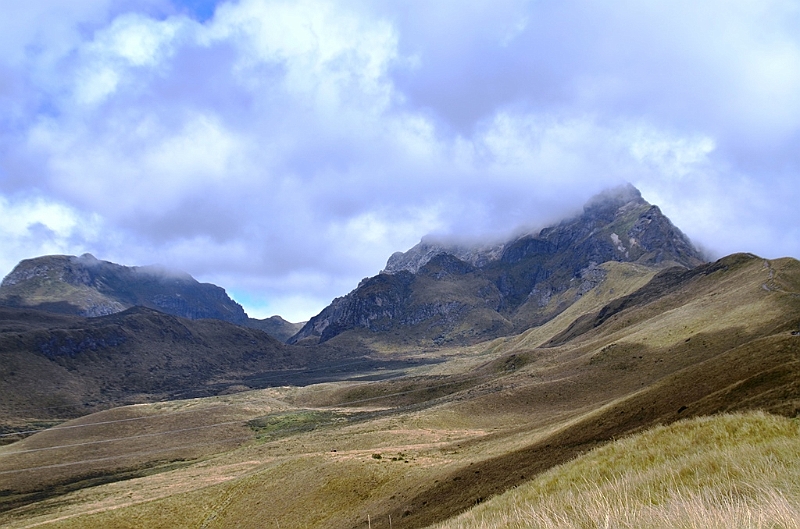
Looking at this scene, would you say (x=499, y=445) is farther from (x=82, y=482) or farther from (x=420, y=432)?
(x=82, y=482)

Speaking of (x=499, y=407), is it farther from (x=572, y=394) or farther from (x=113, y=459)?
(x=113, y=459)

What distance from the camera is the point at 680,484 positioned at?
1484 centimetres

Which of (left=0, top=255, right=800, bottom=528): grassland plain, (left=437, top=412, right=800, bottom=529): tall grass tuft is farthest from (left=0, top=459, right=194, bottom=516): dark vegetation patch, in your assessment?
(left=437, top=412, right=800, bottom=529): tall grass tuft

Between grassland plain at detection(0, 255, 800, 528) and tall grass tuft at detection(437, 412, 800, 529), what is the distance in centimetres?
53

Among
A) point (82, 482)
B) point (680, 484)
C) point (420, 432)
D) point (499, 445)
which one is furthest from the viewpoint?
point (82, 482)

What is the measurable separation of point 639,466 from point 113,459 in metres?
114

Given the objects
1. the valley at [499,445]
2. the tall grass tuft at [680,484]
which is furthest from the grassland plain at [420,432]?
the tall grass tuft at [680,484]

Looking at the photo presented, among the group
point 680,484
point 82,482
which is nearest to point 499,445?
point 680,484

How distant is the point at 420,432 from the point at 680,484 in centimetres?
6595

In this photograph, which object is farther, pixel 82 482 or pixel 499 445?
pixel 82 482

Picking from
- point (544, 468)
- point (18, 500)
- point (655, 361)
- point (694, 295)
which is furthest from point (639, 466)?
point (694, 295)

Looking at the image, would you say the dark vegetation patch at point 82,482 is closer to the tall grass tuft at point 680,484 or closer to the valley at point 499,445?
the valley at point 499,445

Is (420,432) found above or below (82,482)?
above

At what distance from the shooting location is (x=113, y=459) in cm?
10650
